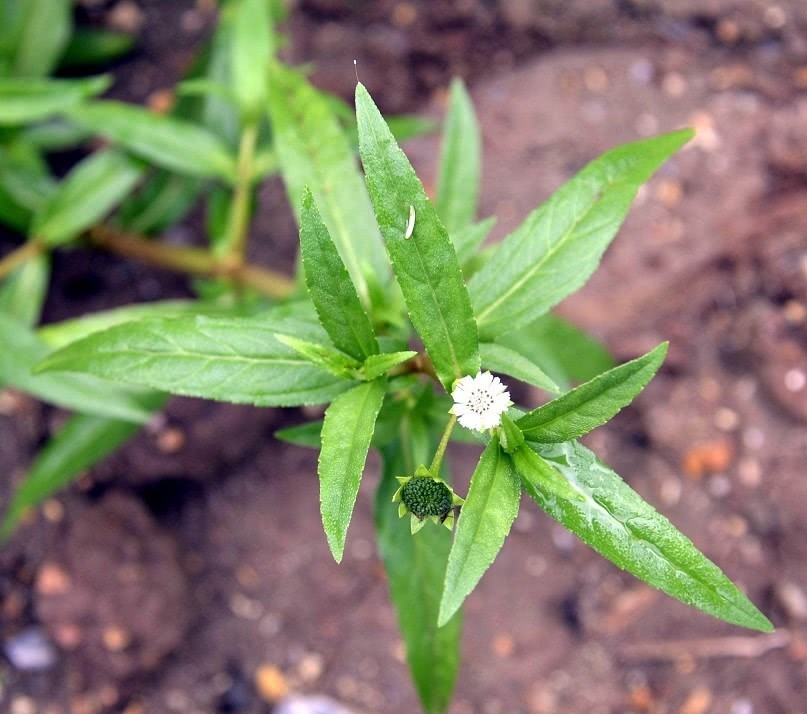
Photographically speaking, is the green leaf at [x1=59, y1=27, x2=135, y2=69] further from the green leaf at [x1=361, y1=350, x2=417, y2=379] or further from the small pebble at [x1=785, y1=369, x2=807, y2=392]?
the small pebble at [x1=785, y1=369, x2=807, y2=392]

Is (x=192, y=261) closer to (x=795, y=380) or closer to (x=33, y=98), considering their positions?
(x=33, y=98)

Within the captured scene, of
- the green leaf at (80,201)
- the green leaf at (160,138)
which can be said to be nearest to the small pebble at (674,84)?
the green leaf at (160,138)

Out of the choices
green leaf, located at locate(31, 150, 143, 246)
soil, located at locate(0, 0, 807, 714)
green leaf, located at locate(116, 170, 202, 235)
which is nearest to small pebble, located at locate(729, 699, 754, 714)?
soil, located at locate(0, 0, 807, 714)

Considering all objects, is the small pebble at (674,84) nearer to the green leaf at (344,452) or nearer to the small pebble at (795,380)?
the small pebble at (795,380)

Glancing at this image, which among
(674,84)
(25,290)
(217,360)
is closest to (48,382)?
(25,290)

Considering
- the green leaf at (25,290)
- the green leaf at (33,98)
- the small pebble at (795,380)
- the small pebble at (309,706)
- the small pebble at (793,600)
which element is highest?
the green leaf at (33,98)

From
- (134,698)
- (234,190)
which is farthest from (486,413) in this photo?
(134,698)

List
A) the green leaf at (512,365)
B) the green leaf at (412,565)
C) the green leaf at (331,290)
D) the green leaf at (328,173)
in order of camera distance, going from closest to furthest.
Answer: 1. the green leaf at (331,290)
2. the green leaf at (512,365)
3. the green leaf at (412,565)
4. the green leaf at (328,173)
